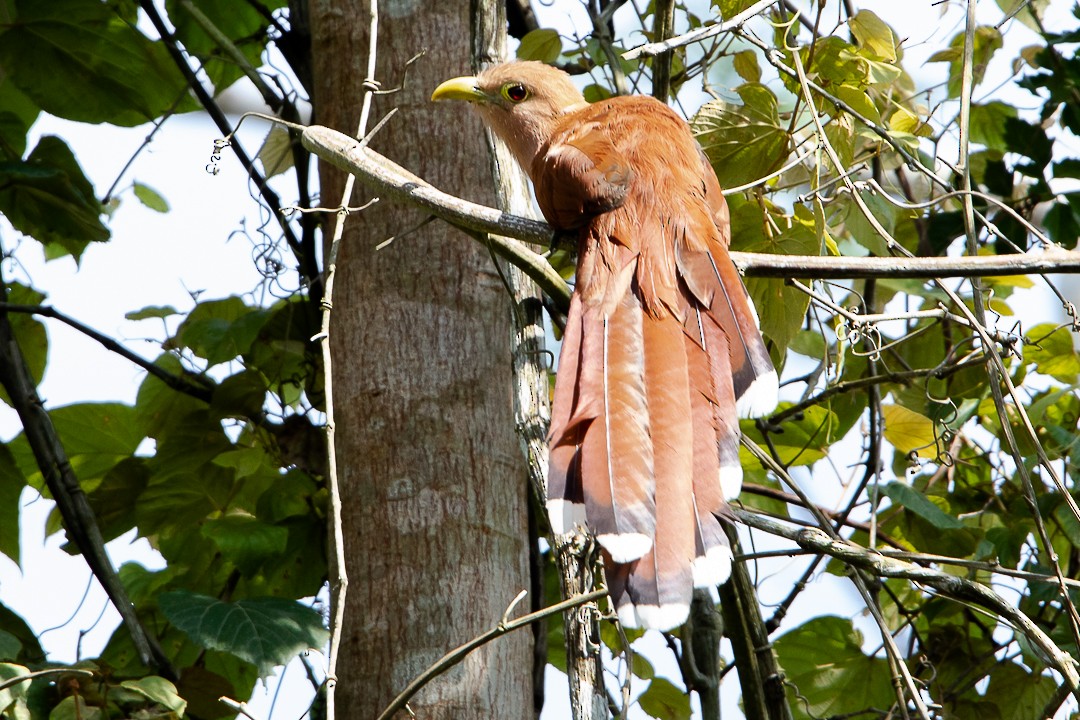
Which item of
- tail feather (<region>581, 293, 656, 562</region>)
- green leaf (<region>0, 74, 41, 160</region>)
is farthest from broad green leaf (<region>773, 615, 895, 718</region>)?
green leaf (<region>0, 74, 41, 160</region>)

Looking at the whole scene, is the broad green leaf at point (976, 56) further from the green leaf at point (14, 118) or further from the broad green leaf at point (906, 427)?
the green leaf at point (14, 118)

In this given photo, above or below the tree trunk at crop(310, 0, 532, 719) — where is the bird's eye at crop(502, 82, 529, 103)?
above

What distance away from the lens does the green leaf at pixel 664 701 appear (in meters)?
2.77

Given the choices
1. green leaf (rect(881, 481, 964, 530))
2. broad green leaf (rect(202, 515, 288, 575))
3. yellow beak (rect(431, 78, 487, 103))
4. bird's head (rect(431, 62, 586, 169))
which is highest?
bird's head (rect(431, 62, 586, 169))

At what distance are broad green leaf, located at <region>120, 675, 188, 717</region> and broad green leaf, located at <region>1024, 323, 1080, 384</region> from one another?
233 centimetres

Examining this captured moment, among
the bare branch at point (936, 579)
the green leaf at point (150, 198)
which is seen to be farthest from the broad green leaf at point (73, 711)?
the green leaf at point (150, 198)

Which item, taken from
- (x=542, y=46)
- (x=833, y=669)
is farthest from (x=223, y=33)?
(x=833, y=669)

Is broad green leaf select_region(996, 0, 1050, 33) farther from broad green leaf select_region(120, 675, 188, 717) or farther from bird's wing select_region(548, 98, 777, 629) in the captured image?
broad green leaf select_region(120, 675, 188, 717)

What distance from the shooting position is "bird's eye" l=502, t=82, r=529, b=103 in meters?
2.68

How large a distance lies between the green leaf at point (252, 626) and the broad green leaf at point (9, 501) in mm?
651

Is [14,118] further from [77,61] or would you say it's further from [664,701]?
[664,701]

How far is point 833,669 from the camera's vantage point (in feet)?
9.46

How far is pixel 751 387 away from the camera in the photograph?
1.90 metres

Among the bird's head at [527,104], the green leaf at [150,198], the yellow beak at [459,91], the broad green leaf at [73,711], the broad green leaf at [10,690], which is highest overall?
the green leaf at [150,198]
